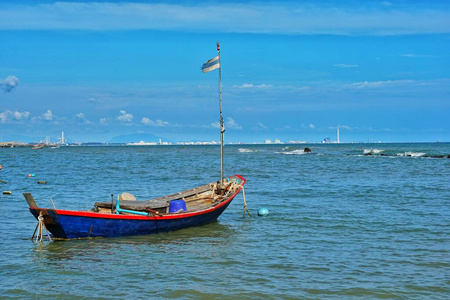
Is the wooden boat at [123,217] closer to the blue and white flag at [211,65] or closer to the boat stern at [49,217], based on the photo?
the boat stern at [49,217]

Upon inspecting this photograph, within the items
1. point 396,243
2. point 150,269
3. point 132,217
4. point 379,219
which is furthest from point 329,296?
point 379,219

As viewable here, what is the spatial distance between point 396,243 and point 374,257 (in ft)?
7.37

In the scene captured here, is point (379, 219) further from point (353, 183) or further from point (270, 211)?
point (353, 183)

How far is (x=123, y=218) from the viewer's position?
55.1ft

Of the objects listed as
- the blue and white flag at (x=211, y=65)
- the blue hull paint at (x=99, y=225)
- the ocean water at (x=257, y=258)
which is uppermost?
the blue and white flag at (x=211, y=65)

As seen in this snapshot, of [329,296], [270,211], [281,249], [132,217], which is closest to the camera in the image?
[329,296]

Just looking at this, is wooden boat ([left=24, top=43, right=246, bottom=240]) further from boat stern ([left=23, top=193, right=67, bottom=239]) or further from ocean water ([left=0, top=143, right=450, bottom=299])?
ocean water ([left=0, top=143, right=450, bottom=299])

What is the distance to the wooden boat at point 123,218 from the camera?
15.8m

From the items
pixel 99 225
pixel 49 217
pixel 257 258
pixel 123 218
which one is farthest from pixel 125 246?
pixel 257 258

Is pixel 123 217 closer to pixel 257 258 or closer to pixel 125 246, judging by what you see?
pixel 125 246

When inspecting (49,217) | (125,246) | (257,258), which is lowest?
(257,258)

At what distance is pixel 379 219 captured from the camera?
21.1 metres

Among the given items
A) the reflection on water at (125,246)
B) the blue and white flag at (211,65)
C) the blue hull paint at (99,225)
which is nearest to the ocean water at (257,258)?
the reflection on water at (125,246)

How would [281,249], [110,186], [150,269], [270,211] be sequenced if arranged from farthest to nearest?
[110,186]
[270,211]
[281,249]
[150,269]
